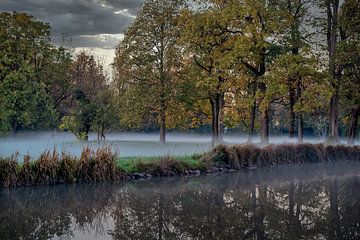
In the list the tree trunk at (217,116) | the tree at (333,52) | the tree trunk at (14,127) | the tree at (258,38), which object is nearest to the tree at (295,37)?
the tree at (258,38)

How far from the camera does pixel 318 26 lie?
1244 inches

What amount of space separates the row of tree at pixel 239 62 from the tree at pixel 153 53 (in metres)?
0.08

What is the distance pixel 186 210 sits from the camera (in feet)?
32.0

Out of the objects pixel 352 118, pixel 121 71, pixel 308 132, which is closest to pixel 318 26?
pixel 352 118

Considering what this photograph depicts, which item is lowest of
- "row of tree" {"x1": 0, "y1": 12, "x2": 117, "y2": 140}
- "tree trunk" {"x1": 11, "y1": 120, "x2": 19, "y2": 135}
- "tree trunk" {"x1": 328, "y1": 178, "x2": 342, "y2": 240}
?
"tree trunk" {"x1": 328, "y1": 178, "x2": 342, "y2": 240}

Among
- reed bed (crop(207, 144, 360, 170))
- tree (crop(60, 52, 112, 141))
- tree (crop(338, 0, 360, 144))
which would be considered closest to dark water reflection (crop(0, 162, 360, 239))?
reed bed (crop(207, 144, 360, 170))

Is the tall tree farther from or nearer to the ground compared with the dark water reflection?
farther from the ground

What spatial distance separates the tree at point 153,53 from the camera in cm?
3412

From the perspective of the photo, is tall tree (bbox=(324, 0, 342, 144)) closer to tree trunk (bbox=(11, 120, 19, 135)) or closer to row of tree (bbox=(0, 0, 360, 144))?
row of tree (bbox=(0, 0, 360, 144))

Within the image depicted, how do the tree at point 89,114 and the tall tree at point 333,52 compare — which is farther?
the tree at point 89,114

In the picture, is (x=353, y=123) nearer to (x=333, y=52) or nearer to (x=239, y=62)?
(x=333, y=52)

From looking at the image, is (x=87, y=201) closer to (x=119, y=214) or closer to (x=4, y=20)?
(x=119, y=214)

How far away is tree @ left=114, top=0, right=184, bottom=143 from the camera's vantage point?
3412 cm

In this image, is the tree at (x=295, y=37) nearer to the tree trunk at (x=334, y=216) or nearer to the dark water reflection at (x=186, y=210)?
the dark water reflection at (x=186, y=210)
